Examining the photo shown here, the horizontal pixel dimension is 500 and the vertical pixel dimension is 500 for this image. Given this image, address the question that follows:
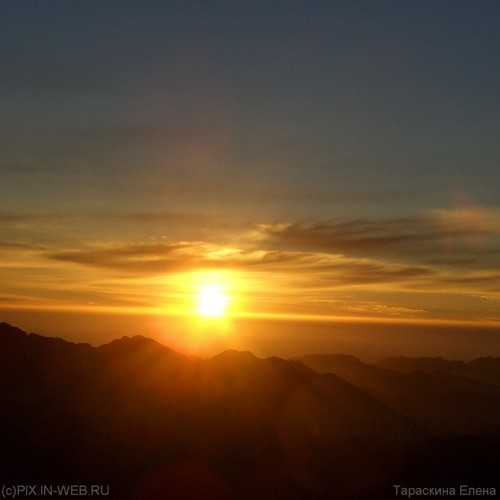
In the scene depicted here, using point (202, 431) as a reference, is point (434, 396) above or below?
below

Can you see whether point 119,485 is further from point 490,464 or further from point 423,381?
point 423,381

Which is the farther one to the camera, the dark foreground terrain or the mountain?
the mountain

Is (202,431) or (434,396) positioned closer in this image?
(202,431)

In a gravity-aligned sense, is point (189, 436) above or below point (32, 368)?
below

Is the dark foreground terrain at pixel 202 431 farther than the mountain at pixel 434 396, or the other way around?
the mountain at pixel 434 396

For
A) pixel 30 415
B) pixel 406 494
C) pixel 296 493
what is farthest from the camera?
pixel 30 415

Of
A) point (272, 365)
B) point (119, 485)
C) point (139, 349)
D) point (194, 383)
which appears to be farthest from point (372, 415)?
point (119, 485)

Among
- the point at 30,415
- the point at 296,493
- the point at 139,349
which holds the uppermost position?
the point at 139,349

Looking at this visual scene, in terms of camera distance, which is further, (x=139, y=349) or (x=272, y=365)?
(x=272, y=365)
